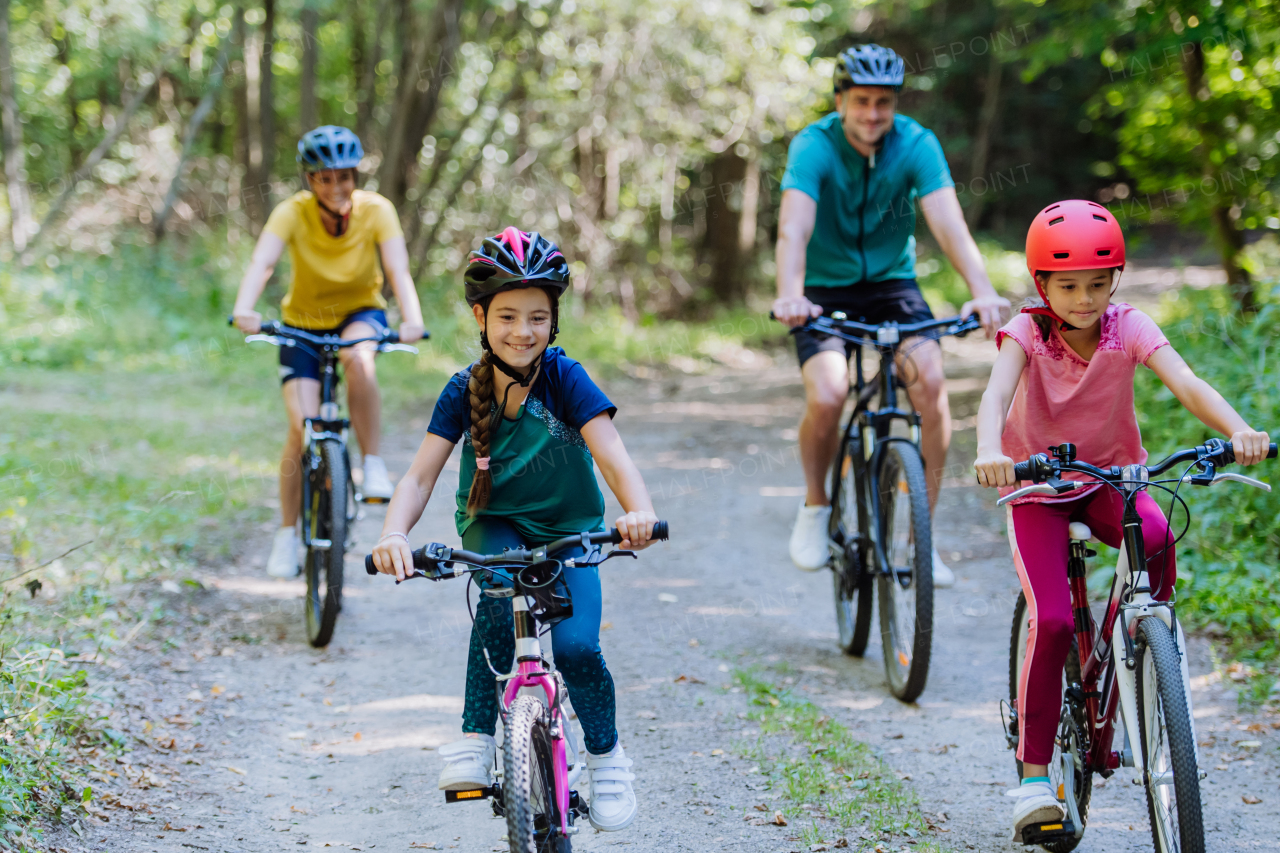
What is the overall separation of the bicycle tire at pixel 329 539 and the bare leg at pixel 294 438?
237 millimetres

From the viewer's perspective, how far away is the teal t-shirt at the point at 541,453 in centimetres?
337

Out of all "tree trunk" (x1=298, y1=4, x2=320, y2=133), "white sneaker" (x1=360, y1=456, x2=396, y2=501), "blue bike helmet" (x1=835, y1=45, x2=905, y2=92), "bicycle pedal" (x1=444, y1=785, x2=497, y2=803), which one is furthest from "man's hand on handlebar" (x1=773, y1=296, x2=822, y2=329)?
"tree trunk" (x1=298, y1=4, x2=320, y2=133)

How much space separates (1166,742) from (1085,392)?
3.37 ft

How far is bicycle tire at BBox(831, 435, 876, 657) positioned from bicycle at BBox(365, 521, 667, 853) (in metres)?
2.53

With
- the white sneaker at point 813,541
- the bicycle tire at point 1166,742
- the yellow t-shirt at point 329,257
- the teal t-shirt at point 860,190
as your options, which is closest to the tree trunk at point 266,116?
the yellow t-shirt at point 329,257

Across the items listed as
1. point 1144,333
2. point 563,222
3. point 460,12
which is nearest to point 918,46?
point 563,222

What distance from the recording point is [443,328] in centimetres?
1563

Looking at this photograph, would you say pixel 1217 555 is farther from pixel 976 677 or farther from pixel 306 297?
pixel 306 297

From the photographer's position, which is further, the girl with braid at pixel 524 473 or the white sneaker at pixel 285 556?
the white sneaker at pixel 285 556

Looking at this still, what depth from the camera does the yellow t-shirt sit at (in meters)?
6.09

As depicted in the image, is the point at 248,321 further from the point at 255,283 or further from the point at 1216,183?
the point at 1216,183

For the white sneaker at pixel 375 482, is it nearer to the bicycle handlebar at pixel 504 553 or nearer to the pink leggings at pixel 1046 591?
the bicycle handlebar at pixel 504 553

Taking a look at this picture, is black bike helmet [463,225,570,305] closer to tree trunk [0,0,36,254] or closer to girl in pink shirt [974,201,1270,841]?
girl in pink shirt [974,201,1270,841]

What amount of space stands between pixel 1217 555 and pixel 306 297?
5.01 meters
